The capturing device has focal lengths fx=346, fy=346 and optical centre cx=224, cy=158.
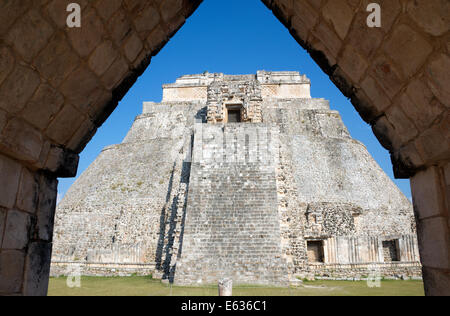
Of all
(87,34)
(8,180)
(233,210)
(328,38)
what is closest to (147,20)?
(87,34)

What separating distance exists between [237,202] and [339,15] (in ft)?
32.9

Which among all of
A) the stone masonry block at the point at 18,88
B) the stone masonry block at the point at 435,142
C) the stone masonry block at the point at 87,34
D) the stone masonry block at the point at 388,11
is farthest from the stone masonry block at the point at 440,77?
the stone masonry block at the point at 18,88

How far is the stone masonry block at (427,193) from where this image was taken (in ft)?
8.13

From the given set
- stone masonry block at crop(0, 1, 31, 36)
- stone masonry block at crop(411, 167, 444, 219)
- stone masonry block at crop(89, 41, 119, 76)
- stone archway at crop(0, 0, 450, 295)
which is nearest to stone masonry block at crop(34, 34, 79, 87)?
stone archway at crop(0, 0, 450, 295)

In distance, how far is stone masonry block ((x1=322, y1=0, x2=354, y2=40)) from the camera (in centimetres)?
245

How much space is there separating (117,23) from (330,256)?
14418 millimetres

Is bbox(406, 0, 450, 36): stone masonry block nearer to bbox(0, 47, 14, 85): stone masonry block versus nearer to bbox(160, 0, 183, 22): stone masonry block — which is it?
bbox(160, 0, 183, 22): stone masonry block

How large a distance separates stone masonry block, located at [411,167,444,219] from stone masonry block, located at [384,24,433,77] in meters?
0.80

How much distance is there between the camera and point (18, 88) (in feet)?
7.59

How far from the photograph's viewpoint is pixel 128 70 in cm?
313

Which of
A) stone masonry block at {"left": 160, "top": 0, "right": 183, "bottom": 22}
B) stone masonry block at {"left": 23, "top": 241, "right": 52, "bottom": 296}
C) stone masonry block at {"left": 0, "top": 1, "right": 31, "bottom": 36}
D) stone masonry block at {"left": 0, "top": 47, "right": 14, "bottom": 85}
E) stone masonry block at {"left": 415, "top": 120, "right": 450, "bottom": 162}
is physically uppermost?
stone masonry block at {"left": 160, "top": 0, "right": 183, "bottom": 22}

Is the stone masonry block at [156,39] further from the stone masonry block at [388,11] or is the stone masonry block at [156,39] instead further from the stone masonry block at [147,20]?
the stone masonry block at [388,11]

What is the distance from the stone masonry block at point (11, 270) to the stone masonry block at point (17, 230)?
5cm

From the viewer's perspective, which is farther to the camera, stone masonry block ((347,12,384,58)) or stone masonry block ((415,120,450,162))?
stone masonry block ((347,12,384,58))
